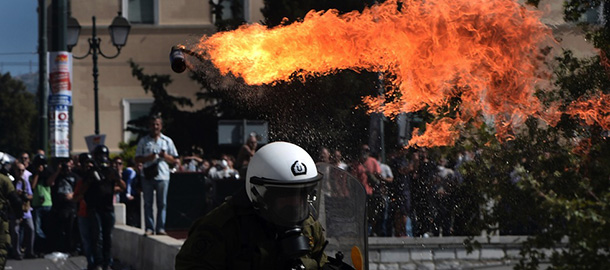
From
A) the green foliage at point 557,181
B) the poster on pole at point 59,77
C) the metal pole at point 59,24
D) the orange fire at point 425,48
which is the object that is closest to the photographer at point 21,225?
the poster on pole at point 59,77

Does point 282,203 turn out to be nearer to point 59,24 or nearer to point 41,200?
point 59,24

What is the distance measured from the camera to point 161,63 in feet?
127

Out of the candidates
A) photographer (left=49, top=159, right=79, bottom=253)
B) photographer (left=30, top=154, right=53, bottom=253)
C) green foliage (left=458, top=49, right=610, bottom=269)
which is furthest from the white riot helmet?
photographer (left=30, top=154, right=53, bottom=253)

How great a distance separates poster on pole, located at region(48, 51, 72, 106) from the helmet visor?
11.1 metres

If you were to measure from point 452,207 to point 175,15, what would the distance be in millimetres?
28572

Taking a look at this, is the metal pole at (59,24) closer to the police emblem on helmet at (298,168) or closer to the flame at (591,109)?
the flame at (591,109)

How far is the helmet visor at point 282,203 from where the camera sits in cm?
417

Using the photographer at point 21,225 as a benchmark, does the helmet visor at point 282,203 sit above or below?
above

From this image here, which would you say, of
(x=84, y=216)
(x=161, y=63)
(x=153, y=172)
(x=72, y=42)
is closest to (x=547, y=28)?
(x=153, y=172)

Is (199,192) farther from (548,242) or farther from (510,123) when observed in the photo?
(548,242)

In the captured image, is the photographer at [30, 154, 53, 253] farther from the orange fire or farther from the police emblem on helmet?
the police emblem on helmet

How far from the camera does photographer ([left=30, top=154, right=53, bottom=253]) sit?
648 inches

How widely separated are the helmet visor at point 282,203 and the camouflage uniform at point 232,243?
70 mm

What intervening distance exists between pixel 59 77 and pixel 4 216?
5234mm
